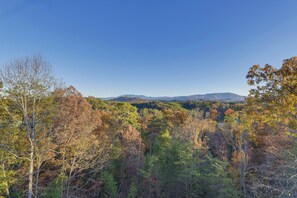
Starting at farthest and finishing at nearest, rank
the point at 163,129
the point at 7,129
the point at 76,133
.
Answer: the point at 163,129
the point at 76,133
the point at 7,129

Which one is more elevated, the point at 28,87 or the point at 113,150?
the point at 28,87

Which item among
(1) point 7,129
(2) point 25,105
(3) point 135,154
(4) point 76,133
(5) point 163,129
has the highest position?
(2) point 25,105

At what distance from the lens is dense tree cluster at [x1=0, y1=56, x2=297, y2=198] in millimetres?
5598

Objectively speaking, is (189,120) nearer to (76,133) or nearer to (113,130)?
(113,130)

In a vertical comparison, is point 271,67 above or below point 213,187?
above

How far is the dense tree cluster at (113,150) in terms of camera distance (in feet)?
18.4

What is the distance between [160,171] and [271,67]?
1163 centimetres

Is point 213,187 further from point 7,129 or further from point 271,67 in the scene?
point 7,129

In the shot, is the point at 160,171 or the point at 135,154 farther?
the point at 135,154

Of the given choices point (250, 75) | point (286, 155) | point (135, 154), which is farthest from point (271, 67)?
point (135, 154)

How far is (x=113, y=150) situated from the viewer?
14.0m

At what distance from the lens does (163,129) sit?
20938 mm

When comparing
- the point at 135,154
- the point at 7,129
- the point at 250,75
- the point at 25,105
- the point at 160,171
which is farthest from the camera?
the point at 135,154

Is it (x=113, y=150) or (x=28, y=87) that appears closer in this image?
(x=28, y=87)
